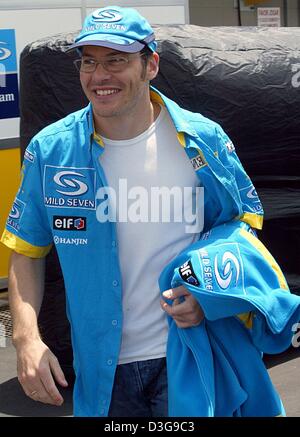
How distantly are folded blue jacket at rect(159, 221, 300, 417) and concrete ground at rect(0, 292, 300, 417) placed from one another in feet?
6.85

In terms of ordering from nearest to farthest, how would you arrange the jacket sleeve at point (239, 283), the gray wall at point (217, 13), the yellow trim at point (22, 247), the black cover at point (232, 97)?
the jacket sleeve at point (239, 283) → the yellow trim at point (22, 247) → the black cover at point (232, 97) → the gray wall at point (217, 13)

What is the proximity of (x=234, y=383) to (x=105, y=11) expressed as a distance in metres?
1.04

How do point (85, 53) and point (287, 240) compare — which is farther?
point (287, 240)

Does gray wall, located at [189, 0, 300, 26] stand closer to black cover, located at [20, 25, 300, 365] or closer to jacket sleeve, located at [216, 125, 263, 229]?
black cover, located at [20, 25, 300, 365]

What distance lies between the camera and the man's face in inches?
90.6

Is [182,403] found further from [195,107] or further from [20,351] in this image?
[195,107]

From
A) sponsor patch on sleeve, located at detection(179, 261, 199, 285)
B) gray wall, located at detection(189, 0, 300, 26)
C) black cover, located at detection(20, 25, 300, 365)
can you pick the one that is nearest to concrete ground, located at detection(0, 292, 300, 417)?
black cover, located at detection(20, 25, 300, 365)

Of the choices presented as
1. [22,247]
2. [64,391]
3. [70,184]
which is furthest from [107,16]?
[64,391]

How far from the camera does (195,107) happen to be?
4551 millimetres

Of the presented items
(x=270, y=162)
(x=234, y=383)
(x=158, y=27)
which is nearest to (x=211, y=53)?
(x=158, y=27)

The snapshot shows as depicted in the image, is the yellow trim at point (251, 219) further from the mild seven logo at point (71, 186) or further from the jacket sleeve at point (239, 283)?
the mild seven logo at point (71, 186)

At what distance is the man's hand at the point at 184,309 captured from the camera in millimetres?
2225

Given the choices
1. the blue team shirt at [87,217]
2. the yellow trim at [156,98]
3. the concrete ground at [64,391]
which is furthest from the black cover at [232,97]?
the blue team shirt at [87,217]

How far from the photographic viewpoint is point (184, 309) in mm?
2227
